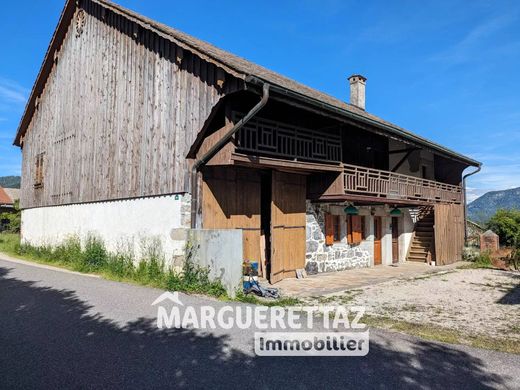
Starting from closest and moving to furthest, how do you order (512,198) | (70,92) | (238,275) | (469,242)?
(238,275), (70,92), (469,242), (512,198)

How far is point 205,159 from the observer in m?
9.58

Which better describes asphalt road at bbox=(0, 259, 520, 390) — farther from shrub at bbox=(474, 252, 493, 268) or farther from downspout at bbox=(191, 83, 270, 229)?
shrub at bbox=(474, 252, 493, 268)

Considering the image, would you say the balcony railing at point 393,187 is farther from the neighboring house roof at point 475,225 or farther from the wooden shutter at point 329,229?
the neighboring house roof at point 475,225

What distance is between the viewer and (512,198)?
172125 millimetres

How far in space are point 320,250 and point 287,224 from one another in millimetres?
2131

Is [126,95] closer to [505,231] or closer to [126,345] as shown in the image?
[126,345]

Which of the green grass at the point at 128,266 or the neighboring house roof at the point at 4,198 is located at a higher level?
the neighboring house roof at the point at 4,198

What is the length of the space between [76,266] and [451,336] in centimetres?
1069

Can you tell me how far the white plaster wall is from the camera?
9.90 m

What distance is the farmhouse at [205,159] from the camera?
9.69 meters

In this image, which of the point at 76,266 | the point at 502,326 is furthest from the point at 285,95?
the point at 76,266

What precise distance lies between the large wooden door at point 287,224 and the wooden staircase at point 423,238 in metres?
8.12

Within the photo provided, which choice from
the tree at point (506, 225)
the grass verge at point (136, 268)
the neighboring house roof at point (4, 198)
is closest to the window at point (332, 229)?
the grass verge at point (136, 268)

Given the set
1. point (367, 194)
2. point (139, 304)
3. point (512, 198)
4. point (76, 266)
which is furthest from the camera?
point (512, 198)
